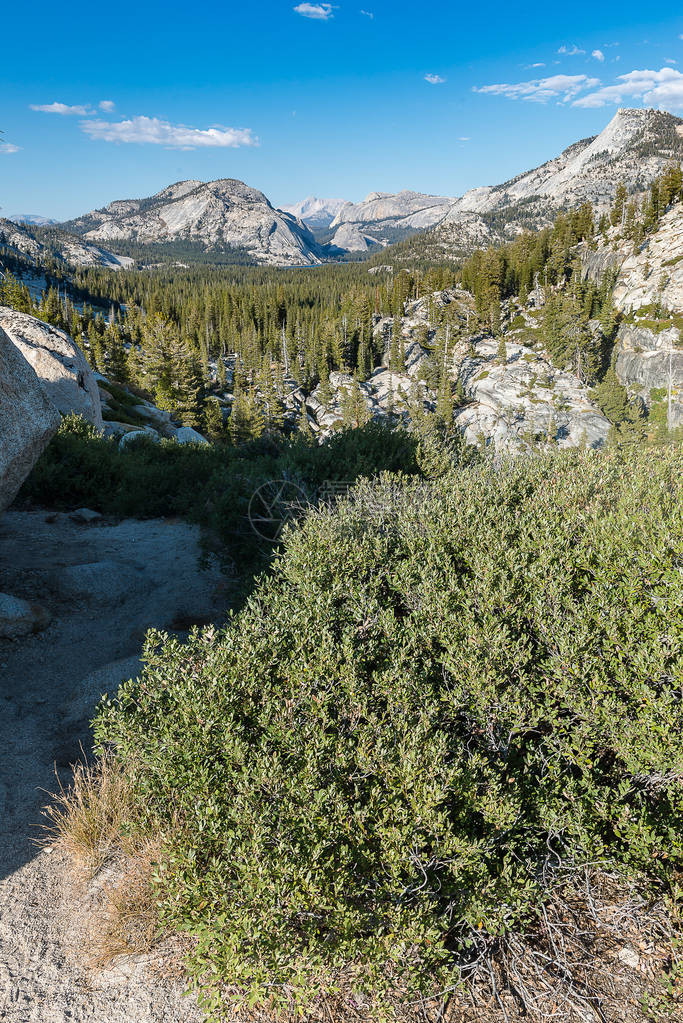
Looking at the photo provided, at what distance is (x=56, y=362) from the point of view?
2205cm

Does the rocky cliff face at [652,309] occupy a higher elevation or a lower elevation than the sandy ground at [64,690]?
higher

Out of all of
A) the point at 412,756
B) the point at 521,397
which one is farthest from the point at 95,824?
the point at 521,397

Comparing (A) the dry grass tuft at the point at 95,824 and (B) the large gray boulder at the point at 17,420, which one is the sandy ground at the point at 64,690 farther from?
(B) the large gray boulder at the point at 17,420

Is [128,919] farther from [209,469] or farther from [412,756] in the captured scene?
[209,469]

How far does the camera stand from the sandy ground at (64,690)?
A: 13.4 ft

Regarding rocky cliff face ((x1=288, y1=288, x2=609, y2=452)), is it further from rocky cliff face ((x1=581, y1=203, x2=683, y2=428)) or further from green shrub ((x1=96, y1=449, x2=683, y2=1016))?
green shrub ((x1=96, y1=449, x2=683, y2=1016))

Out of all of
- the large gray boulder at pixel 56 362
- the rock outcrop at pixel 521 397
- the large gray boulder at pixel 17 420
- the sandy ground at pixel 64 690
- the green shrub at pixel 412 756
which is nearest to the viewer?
the green shrub at pixel 412 756

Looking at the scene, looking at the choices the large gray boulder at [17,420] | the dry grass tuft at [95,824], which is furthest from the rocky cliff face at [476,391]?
the dry grass tuft at [95,824]

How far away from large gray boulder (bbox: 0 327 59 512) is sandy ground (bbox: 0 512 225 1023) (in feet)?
10.1

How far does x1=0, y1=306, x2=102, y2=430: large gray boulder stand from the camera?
2056cm

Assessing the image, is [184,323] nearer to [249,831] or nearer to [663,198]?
[663,198]

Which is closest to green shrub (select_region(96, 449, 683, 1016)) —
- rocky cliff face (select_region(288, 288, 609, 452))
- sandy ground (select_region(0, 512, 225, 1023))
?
sandy ground (select_region(0, 512, 225, 1023))

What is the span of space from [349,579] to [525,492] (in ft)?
12.2

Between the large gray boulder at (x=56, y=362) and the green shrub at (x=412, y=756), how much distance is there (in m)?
19.5
